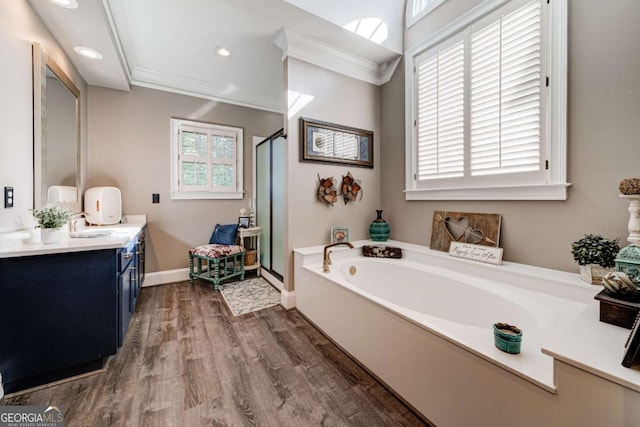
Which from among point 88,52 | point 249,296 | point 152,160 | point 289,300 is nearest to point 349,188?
point 289,300

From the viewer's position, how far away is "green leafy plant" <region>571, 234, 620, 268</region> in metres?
1.37

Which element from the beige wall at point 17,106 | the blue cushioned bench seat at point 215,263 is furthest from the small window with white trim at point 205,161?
the beige wall at point 17,106

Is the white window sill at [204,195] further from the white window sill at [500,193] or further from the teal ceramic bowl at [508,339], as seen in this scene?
the teal ceramic bowl at [508,339]

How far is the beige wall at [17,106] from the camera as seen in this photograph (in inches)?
55.7

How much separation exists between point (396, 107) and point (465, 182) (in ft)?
3.90

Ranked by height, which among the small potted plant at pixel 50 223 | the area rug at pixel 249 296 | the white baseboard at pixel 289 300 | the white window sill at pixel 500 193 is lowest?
the area rug at pixel 249 296

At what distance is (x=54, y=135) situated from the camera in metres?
1.98

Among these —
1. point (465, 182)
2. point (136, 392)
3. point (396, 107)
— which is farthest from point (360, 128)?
point (136, 392)


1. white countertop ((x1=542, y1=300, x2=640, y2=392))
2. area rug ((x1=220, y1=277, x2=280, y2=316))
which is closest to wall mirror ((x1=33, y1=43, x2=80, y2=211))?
area rug ((x1=220, y1=277, x2=280, y2=316))

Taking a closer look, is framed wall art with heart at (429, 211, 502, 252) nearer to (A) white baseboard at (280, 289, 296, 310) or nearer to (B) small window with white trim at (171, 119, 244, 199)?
(A) white baseboard at (280, 289, 296, 310)

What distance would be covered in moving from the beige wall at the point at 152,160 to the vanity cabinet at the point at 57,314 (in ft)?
5.60

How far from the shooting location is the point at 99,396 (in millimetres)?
1373

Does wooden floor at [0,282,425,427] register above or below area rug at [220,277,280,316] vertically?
below

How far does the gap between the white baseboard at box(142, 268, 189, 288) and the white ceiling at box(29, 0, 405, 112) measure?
2276 mm
